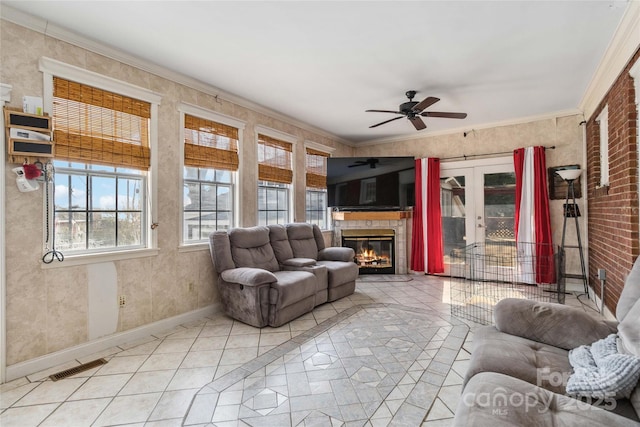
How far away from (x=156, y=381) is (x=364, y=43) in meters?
3.08

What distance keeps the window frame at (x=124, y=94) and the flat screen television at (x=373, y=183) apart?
9.98 ft

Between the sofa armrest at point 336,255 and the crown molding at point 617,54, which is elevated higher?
the crown molding at point 617,54

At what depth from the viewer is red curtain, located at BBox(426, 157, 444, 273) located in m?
5.39

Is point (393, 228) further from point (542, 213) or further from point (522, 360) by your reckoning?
point (522, 360)

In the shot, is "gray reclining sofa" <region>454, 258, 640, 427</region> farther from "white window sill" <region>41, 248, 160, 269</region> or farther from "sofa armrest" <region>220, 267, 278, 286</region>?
"white window sill" <region>41, 248, 160, 269</region>

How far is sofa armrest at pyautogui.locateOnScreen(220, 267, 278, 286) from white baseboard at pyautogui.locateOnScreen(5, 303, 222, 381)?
63cm

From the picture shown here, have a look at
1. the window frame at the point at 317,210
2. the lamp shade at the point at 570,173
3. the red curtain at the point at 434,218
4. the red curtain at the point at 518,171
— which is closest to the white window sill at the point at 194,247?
the window frame at the point at 317,210

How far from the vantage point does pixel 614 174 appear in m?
2.88

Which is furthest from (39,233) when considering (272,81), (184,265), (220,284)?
(272,81)

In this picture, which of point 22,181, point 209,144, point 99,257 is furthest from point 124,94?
point 99,257

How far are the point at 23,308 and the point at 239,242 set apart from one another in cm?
185

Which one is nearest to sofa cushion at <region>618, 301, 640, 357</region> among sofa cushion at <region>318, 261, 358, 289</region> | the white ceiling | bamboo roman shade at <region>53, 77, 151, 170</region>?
the white ceiling

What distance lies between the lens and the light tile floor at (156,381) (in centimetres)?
179

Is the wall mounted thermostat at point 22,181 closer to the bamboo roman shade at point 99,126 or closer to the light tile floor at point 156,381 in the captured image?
the bamboo roman shade at point 99,126
